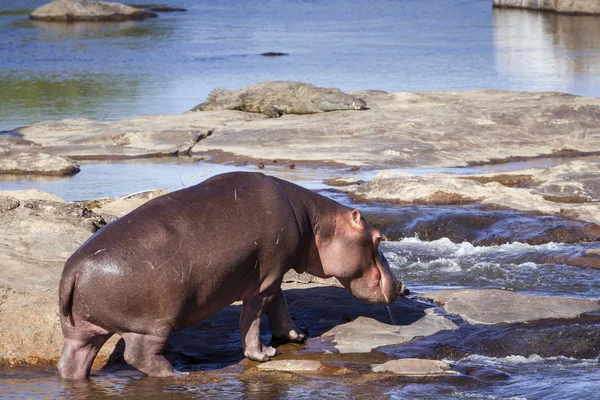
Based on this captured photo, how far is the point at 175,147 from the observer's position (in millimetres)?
16234

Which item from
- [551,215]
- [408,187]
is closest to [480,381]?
[551,215]

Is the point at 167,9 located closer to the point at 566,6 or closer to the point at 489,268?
the point at 566,6

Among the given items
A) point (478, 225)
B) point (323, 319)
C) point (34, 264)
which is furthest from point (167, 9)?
point (323, 319)

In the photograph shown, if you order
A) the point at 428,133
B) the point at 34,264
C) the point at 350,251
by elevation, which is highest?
the point at 350,251

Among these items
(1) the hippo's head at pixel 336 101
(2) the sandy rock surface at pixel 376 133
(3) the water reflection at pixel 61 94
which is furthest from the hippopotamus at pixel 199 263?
(3) the water reflection at pixel 61 94

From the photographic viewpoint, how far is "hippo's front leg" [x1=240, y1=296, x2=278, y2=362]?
20.7 ft

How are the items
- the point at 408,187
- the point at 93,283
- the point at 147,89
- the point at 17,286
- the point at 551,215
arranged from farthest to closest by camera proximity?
1. the point at 147,89
2. the point at 408,187
3. the point at 551,215
4. the point at 17,286
5. the point at 93,283

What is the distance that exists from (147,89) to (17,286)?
63.8 feet

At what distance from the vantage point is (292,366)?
6.18 meters

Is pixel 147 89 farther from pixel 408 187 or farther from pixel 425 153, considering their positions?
pixel 408 187

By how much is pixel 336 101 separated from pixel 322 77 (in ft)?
27.6

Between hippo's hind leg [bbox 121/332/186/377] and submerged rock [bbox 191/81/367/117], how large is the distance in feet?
43.4

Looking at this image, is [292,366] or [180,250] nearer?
[180,250]

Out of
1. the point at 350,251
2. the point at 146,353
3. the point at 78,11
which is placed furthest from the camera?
the point at 78,11
